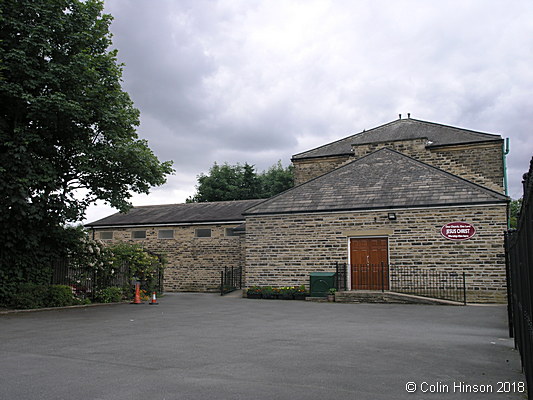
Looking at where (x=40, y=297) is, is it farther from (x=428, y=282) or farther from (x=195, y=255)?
(x=428, y=282)

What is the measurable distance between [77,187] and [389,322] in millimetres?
11035

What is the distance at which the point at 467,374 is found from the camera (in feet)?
20.3

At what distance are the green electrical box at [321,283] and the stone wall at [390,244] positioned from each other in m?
1.01

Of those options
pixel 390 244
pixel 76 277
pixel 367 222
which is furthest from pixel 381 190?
pixel 76 277

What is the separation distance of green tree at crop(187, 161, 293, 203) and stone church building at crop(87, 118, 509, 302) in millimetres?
21335

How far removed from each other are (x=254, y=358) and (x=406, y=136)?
79.1 feet

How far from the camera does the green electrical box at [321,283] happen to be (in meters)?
20.0

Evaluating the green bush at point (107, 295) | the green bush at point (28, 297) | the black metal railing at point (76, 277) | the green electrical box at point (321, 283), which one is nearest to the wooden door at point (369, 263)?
the green electrical box at point (321, 283)

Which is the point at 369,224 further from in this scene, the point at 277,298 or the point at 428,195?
the point at 277,298

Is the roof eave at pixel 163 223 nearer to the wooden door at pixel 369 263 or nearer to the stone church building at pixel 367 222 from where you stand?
the stone church building at pixel 367 222

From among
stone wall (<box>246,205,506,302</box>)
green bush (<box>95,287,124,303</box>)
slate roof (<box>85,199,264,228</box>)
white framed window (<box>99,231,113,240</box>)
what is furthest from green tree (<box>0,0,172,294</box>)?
white framed window (<box>99,231,113,240</box>)

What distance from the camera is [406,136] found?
94.9 feet

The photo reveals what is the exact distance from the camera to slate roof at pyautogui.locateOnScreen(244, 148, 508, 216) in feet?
65.0

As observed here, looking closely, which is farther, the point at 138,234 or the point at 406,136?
the point at 138,234
